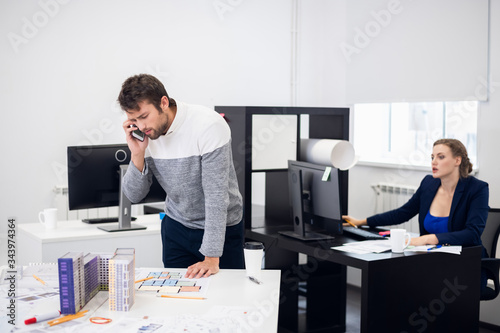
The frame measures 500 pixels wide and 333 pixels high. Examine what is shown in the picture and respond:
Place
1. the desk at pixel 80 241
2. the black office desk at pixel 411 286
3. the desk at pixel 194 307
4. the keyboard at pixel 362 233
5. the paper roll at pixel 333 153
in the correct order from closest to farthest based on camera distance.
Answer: the desk at pixel 194 307, the black office desk at pixel 411 286, the desk at pixel 80 241, the keyboard at pixel 362 233, the paper roll at pixel 333 153

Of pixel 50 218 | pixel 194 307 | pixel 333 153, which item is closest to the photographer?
pixel 194 307

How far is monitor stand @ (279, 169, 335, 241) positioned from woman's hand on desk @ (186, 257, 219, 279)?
1201 millimetres

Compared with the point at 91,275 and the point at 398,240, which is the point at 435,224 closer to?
the point at 398,240

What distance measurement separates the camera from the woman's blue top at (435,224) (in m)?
3.66

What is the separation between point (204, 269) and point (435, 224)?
6.15 feet

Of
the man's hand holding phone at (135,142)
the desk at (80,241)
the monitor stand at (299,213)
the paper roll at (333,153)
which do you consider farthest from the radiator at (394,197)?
the man's hand holding phone at (135,142)

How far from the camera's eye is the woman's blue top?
3.66m

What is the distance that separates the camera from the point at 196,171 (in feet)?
8.14

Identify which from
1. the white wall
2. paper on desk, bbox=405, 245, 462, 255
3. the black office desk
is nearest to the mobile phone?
the black office desk

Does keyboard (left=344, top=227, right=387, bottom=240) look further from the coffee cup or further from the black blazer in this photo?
the coffee cup

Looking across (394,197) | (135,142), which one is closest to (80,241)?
(135,142)

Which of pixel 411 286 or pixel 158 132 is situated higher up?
pixel 158 132

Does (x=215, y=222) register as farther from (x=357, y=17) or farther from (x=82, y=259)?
(x=357, y=17)

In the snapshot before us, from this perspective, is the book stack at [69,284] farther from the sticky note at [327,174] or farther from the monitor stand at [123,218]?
the sticky note at [327,174]
